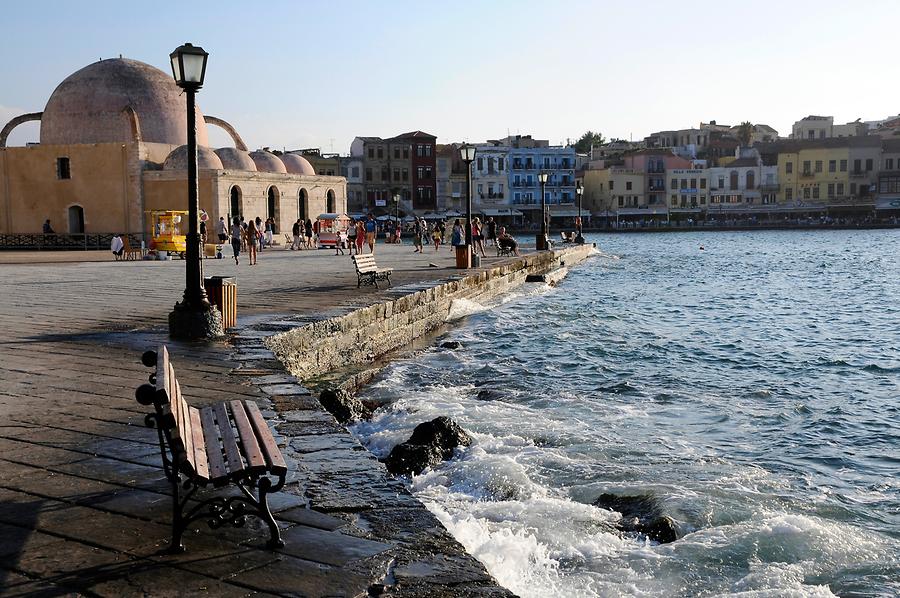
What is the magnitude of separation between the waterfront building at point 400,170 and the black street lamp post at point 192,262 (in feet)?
210

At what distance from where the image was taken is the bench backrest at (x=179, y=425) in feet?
11.0

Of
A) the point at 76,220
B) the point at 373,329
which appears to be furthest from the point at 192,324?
the point at 76,220

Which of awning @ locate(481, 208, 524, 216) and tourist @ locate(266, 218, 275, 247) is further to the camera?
awning @ locate(481, 208, 524, 216)

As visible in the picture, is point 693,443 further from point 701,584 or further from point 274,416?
point 274,416

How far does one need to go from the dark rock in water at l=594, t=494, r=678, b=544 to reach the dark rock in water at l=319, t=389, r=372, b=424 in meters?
3.10

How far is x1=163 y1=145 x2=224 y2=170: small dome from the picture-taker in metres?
36.8

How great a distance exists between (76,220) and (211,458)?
126 ft

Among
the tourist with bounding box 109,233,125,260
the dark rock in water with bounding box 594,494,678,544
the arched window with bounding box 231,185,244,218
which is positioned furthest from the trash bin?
the arched window with bounding box 231,185,244,218

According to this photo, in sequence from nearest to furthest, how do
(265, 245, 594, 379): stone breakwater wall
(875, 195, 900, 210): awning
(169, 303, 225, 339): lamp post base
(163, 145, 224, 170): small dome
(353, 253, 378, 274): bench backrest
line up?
(169, 303, 225, 339): lamp post base, (265, 245, 594, 379): stone breakwater wall, (353, 253, 378, 274): bench backrest, (163, 145, 224, 170): small dome, (875, 195, 900, 210): awning

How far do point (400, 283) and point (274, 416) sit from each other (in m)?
11.3

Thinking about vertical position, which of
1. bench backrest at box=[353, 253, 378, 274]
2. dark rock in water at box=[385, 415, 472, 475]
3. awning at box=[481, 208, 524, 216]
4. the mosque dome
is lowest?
dark rock in water at box=[385, 415, 472, 475]

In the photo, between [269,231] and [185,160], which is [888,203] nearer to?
[269,231]

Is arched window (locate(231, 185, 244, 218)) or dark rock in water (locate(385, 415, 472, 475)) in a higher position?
arched window (locate(231, 185, 244, 218))

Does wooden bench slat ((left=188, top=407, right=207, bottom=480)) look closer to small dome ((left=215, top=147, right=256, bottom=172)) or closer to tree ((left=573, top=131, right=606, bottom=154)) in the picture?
small dome ((left=215, top=147, right=256, bottom=172))
